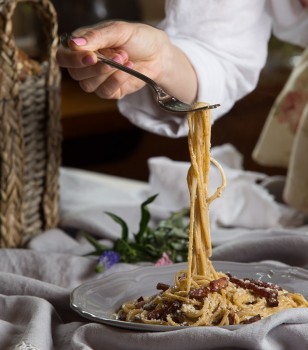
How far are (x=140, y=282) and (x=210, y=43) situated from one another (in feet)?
1.75

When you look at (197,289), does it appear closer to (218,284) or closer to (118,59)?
(218,284)

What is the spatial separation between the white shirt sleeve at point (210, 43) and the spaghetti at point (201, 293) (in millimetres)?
413

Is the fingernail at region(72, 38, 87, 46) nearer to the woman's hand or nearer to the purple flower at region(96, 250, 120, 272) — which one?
the woman's hand

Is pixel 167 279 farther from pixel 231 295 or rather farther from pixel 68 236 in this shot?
pixel 68 236

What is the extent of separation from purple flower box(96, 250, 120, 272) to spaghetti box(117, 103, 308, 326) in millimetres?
241

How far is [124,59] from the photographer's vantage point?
1.14 m

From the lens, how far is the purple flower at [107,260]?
1.29 metres

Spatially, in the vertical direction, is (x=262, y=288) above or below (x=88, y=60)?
below

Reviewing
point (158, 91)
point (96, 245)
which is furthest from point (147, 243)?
point (158, 91)

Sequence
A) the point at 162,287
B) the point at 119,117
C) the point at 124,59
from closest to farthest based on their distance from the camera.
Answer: the point at 162,287
the point at 124,59
the point at 119,117

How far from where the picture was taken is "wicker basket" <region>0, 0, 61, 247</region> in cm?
142

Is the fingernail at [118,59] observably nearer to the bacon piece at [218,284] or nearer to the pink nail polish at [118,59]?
the pink nail polish at [118,59]

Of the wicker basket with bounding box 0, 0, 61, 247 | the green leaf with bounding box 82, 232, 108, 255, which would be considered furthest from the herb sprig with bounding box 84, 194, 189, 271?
the wicker basket with bounding box 0, 0, 61, 247

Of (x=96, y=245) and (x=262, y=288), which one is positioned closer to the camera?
(x=262, y=288)
